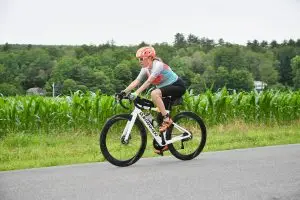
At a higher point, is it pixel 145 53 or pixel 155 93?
pixel 145 53

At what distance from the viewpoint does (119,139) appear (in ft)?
21.8

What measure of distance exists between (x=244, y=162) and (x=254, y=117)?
22.7 feet

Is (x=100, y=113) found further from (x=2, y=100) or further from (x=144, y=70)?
(x=144, y=70)

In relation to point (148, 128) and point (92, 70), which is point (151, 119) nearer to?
point (148, 128)

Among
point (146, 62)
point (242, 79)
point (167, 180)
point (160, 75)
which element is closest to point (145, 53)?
point (146, 62)

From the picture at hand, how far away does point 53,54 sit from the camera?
1713 inches

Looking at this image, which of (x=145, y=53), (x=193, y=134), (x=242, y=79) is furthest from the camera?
(x=242, y=79)

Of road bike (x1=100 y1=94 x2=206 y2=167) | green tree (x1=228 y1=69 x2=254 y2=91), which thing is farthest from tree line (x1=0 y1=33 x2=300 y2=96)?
road bike (x1=100 y1=94 x2=206 y2=167)

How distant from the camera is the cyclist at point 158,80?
671cm

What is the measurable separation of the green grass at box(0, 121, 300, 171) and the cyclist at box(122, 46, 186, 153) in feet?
4.31

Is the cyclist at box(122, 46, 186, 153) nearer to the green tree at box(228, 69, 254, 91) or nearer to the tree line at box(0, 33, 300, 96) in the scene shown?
the tree line at box(0, 33, 300, 96)

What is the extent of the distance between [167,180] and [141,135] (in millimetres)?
1447

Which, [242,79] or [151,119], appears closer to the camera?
[151,119]

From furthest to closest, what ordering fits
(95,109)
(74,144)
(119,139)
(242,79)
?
(242,79)
(95,109)
(74,144)
(119,139)
